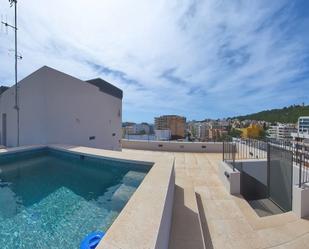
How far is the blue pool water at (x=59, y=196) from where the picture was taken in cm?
226

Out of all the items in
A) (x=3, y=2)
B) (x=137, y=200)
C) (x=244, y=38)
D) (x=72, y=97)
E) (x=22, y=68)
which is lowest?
(x=137, y=200)

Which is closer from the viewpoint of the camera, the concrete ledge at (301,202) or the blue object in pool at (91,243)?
the blue object in pool at (91,243)

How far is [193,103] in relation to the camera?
27.5 metres

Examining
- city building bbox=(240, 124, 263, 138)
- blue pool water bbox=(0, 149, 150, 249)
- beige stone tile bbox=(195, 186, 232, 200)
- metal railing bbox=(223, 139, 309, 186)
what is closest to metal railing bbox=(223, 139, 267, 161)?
metal railing bbox=(223, 139, 309, 186)

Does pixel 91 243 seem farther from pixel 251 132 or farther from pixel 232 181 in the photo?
pixel 251 132

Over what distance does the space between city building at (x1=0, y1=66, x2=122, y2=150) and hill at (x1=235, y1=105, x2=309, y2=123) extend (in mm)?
59977

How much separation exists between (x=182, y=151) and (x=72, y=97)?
6147mm

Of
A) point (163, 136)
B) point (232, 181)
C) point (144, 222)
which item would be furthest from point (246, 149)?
point (144, 222)

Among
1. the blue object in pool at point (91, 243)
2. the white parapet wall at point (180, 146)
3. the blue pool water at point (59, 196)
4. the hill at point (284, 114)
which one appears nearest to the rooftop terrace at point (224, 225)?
the blue object in pool at point (91, 243)

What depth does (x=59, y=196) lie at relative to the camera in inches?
133

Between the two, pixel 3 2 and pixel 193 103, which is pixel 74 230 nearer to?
pixel 3 2

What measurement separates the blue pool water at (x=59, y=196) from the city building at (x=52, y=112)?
2.04 meters

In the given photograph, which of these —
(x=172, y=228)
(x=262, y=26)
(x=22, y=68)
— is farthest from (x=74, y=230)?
(x=22, y=68)

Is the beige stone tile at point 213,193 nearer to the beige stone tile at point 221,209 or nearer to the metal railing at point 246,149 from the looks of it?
the beige stone tile at point 221,209
